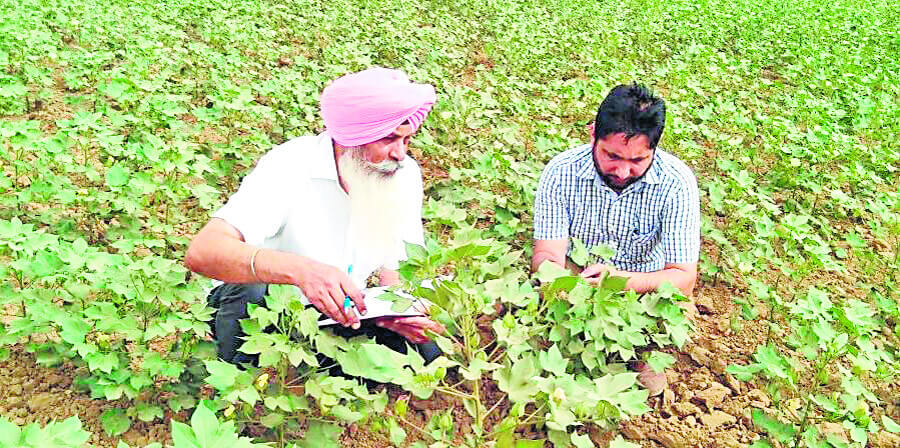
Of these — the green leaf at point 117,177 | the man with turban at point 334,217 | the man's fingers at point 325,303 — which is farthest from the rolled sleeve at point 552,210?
the green leaf at point 117,177

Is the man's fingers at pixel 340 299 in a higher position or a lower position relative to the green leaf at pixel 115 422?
higher

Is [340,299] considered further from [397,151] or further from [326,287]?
[397,151]

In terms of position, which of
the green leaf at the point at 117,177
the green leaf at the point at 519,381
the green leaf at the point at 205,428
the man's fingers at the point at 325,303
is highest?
the green leaf at the point at 205,428

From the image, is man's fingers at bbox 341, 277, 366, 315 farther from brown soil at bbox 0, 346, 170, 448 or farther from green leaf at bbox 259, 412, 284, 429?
brown soil at bbox 0, 346, 170, 448

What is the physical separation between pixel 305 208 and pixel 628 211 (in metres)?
1.18

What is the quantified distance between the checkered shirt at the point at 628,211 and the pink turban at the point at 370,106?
0.76 meters

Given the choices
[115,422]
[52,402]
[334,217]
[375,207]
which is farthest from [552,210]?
[52,402]

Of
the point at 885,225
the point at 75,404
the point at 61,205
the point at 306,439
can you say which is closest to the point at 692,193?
the point at 306,439

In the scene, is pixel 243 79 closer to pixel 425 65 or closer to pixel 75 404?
pixel 425 65

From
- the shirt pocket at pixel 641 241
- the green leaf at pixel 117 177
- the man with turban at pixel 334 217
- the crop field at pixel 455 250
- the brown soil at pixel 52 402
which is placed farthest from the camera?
the green leaf at pixel 117 177

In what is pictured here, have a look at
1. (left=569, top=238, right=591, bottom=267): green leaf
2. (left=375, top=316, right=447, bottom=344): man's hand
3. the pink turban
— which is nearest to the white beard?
the pink turban

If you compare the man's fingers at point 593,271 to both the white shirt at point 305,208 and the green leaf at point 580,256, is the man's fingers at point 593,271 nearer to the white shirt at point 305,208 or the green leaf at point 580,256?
the green leaf at point 580,256

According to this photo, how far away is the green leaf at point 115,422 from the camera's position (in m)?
2.38

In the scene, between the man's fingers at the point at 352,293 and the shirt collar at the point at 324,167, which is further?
the shirt collar at the point at 324,167
